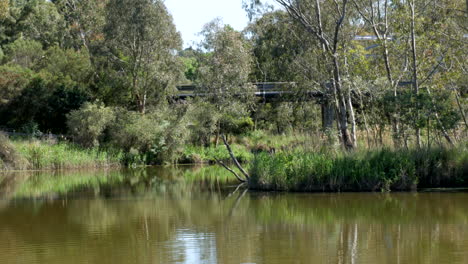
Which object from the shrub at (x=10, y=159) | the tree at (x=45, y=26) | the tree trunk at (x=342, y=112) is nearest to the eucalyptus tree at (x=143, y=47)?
the shrub at (x=10, y=159)

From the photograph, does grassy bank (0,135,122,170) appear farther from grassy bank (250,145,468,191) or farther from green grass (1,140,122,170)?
grassy bank (250,145,468,191)

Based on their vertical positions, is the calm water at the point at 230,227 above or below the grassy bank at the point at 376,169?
below

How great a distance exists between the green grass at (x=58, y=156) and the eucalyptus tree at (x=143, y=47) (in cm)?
588

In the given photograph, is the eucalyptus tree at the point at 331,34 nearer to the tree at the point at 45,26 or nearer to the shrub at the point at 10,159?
the shrub at the point at 10,159

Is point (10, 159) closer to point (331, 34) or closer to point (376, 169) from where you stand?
point (331, 34)

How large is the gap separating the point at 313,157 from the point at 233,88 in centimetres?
636

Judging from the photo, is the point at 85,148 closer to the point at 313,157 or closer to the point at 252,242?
the point at 313,157

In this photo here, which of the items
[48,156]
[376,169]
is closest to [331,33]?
[376,169]

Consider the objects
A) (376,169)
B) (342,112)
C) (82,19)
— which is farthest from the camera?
(82,19)

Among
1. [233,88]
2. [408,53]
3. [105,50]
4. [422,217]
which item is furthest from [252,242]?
[105,50]

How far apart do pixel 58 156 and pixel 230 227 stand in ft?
78.1

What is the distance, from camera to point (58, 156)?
3641cm

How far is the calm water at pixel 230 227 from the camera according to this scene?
38.1 ft

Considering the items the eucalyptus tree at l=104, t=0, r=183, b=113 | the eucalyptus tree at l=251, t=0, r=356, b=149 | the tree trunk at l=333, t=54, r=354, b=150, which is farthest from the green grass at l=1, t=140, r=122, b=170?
the tree trunk at l=333, t=54, r=354, b=150
